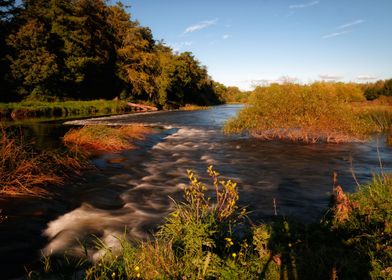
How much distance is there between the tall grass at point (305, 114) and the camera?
59.6 ft

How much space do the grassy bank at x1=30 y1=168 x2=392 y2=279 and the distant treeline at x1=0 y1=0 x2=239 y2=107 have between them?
42.7 m

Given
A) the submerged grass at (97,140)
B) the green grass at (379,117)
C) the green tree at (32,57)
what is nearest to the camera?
the submerged grass at (97,140)

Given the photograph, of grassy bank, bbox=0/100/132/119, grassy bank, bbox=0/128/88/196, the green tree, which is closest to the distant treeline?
the green tree

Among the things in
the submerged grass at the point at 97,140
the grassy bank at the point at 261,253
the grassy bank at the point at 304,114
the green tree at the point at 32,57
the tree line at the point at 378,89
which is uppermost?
the green tree at the point at 32,57

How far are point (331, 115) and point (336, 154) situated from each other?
9.07ft

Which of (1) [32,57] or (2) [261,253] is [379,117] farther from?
(1) [32,57]

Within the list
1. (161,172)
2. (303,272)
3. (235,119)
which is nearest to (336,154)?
(235,119)

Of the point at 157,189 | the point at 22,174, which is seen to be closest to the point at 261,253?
the point at 157,189

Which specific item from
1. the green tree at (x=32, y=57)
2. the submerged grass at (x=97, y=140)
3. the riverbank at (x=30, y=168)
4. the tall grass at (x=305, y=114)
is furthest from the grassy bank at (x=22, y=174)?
the green tree at (x=32, y=57)

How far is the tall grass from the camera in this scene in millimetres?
18172

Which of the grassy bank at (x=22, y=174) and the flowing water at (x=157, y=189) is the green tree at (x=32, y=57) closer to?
the flowing water at (x=157, y=189)

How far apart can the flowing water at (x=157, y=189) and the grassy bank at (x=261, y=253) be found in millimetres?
1118

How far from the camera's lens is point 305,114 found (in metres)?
Answer: 18.4

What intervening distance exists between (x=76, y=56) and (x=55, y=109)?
11.0 metres
